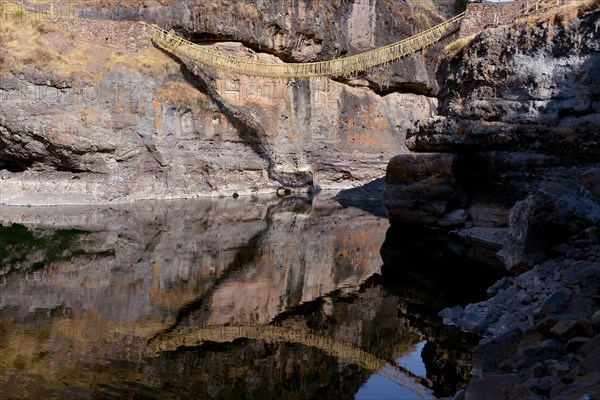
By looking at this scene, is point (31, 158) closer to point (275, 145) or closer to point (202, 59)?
point (202, 59)

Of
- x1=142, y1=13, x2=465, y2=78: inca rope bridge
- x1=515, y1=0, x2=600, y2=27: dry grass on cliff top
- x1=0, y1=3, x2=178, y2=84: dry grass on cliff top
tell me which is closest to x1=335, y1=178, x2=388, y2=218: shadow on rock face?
x1=142, y1=13, x2=465, y2=78: inca rope bridge

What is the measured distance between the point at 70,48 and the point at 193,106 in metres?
6.50

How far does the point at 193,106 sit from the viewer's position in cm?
3012

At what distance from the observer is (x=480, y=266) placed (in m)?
14.3

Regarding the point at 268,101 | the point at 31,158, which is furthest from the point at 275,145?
the point at 31,158

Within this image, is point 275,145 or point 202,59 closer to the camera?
point 202,59

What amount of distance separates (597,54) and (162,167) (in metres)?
20.1

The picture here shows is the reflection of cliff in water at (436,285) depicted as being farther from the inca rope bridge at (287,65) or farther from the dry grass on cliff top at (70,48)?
the dry grass on cliff top at (70,48)

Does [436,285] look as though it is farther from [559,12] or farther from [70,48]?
[70,48]

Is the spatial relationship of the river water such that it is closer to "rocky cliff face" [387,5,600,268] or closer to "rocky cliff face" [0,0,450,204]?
"rocky cliff face" [387,5,600,268]

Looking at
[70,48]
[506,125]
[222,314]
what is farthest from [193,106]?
[222,314]

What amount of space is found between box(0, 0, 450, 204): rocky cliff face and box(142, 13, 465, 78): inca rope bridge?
2.82ft

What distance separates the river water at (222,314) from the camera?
686cm

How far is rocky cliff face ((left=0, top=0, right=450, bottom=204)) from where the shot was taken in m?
25.1
